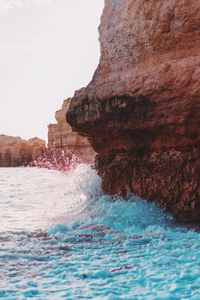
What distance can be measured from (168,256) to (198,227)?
1448 mm

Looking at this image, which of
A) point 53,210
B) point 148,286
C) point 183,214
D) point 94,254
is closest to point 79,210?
point 53,210

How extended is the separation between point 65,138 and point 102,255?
58231mm

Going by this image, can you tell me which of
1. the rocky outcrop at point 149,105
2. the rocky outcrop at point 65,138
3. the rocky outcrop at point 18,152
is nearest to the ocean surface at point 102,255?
the rocky outcrop at point 149,105

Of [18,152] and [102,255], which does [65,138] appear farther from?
[102,255]

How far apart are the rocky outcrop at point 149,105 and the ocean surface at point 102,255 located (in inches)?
17.4

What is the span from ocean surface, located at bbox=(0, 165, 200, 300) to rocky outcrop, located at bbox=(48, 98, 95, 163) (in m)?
43.5

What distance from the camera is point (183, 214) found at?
20.3 feet

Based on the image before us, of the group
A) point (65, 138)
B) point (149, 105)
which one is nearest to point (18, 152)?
point (65, 138)

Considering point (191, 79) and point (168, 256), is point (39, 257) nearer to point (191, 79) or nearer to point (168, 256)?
point (168, 256)

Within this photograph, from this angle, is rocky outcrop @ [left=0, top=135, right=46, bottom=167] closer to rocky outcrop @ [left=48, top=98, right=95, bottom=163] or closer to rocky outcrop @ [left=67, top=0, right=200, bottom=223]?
rocky outcrop @ [left=48, top=98, right=95, bottom=163]

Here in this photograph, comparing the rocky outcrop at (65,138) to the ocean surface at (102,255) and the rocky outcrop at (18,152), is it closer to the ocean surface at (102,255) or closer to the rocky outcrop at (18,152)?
the rocky outcrop at (18,152)

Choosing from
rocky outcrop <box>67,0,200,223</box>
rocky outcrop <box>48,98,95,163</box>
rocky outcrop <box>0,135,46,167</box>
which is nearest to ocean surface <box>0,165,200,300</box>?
rocky outcrop <box>67,0,200,223</box>

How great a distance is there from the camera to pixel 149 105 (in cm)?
644

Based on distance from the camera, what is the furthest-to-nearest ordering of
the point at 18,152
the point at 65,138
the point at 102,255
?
the point at 18,152, the point at 65,138, the point at 102,255
